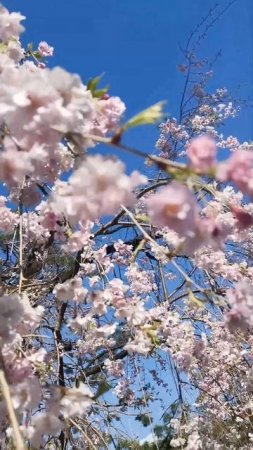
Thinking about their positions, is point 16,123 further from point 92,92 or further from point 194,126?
point 194,126

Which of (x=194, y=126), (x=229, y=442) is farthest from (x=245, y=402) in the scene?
(x=194, y=126)

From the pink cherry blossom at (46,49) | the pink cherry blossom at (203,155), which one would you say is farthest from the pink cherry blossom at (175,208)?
the pink cherry blossom at (46,49)

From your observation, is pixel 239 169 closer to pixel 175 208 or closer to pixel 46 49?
pixel 175 208

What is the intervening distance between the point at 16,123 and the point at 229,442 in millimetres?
3987

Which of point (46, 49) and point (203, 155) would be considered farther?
point (46, 49)

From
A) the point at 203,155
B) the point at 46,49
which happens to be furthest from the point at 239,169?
the point at 46,49

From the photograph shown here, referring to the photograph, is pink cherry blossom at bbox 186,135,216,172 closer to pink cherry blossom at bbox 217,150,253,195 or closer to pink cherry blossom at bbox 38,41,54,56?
pink cherry blossom at bbox 217,150,253,195

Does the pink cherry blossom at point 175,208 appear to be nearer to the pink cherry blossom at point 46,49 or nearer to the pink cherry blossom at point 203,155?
the pink cherry blossom at point 203,155

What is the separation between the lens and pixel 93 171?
3.46 feet

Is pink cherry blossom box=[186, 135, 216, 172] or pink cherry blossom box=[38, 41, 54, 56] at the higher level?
pink cherry blossom box=[38, 41, 54, 56]

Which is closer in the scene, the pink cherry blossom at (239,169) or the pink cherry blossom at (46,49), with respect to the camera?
the pink cherry blossom at (239,169)

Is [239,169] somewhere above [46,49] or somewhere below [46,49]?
below

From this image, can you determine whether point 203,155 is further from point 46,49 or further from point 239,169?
point 46,49

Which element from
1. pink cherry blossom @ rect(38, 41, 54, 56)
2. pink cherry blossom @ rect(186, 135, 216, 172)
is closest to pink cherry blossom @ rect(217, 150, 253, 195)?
pink cherry blossom @ rect(186, 135, 216, 172)
